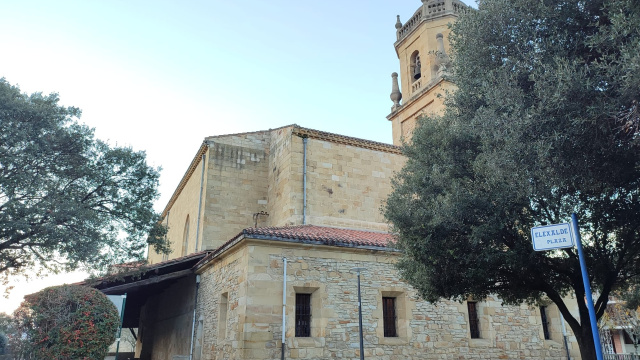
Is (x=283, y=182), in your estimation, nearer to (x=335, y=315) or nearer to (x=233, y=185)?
(x=233, y=185)

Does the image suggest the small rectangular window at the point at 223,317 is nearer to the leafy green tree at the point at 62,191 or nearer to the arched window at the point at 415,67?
the leafy green tree at the point at 62,191

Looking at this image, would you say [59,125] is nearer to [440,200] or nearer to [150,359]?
[440,200]

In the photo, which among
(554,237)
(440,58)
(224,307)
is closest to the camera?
(554,237)

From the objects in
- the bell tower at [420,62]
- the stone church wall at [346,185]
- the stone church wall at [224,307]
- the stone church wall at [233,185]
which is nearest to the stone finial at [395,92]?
the bell tower at [420,62]

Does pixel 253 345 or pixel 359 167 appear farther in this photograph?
pixel 359 167

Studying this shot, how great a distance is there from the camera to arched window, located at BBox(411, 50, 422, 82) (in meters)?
21.4

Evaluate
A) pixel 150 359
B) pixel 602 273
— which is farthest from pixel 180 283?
Result: pixel 602 273

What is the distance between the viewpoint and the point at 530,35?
6.74 meters

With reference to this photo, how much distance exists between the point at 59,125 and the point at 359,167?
1035 cm

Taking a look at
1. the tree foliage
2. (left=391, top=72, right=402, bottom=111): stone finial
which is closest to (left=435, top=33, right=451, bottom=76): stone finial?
(left=391, top=72, right=402, bottom=111): stone finial

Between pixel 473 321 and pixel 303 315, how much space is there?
546cm

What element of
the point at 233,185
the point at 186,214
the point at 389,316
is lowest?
the point at 389,316

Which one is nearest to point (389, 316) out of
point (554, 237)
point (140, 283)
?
point (554, 237)

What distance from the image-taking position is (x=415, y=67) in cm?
2167
